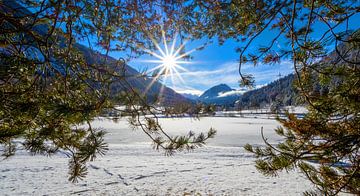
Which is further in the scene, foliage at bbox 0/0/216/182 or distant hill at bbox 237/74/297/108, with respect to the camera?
distant hill at bbox 237/74/297/108

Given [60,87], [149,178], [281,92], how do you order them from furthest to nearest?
[149,178]
[281,92]
[60,87]

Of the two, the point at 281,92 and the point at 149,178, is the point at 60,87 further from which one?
the point at 149,178

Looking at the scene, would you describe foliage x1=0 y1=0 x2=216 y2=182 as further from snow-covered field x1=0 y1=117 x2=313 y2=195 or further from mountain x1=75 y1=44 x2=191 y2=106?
snow-covered field x1=0 y1=117 x2=313 y2=195

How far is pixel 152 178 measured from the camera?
480 centimetres

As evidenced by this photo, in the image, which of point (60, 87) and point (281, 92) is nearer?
point (60, 87)

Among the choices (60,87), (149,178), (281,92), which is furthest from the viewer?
(149,178)

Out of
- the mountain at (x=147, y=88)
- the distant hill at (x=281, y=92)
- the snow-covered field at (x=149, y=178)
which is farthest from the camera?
the snow-covered field at (x=149, y=178)

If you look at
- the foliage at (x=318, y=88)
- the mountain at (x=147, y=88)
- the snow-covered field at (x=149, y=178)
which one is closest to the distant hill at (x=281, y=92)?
the foliage at (x=318, y=88)

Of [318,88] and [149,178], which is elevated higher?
[318,88]

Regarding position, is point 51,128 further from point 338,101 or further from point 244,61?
point 338,101

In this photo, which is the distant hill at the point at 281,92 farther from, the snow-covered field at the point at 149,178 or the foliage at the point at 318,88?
the snow-covered field at the point at 149,178

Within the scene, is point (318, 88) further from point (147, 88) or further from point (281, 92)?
point (147, 88)

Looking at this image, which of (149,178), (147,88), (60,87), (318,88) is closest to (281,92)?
(318,88)

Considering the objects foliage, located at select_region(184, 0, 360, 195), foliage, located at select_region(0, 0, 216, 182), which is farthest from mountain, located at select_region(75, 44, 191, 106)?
foliage, located at select_region(184, 0, 360, 195)
